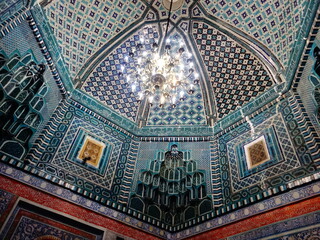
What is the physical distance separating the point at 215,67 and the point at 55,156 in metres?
6.06

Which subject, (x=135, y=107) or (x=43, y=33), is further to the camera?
(x=135, y=107)

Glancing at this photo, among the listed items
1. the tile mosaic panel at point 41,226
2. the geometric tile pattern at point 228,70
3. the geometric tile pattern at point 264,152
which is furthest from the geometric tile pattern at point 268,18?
the tile mosaic panel at point 41,226

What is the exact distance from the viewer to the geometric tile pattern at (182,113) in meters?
8.91

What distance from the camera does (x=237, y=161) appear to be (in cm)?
694

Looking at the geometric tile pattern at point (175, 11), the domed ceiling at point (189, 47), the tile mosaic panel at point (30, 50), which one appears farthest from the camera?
the geometric tile pattern at point (175, 11)

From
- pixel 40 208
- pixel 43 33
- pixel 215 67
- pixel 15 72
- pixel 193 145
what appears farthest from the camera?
pixel 215 67

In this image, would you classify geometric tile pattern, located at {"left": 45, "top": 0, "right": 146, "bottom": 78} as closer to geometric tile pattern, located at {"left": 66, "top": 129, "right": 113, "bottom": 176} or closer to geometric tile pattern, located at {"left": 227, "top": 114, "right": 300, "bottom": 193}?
geometric tile pattern, located at {"left": 66, "top": 129, "right": 113, "bottom": 176}

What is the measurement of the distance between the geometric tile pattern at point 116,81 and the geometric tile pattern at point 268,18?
101 inches

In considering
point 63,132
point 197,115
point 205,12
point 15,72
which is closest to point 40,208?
point 63,132

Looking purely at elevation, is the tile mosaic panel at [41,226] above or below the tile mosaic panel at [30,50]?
below

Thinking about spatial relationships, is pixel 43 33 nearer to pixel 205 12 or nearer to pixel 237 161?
pixel 205 12

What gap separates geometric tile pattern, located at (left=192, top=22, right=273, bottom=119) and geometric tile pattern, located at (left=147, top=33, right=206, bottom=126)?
625 mm

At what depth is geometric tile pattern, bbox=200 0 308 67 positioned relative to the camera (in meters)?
6.70

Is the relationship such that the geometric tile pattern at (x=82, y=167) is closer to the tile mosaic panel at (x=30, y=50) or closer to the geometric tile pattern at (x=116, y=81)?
the tile mosaic panel at (x=30, y=50)
